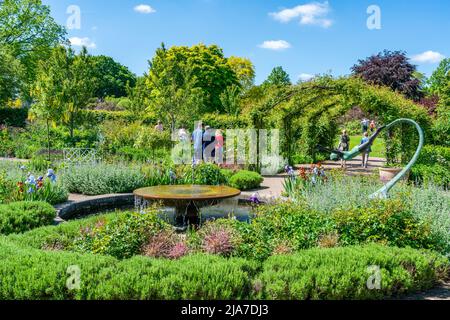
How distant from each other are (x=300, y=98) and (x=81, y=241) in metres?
12.6

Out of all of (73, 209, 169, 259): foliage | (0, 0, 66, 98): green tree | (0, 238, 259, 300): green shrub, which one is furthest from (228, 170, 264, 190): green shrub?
(0, 0, 66, 98): green tree

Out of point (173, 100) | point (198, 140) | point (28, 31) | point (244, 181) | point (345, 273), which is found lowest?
point (345, 273)

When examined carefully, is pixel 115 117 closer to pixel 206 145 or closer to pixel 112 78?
pixel 206 145

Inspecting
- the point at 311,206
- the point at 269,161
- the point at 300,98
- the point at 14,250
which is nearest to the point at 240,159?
the point at 269,161

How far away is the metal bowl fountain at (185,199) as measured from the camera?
8398 millimetres

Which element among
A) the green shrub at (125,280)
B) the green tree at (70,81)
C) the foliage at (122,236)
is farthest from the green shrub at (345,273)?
the green tree at (70,81)

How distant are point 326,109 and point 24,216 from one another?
15.7 meters

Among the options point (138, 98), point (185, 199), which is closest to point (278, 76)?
point (138, 98)

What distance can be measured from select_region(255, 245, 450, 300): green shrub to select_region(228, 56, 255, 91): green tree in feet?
189

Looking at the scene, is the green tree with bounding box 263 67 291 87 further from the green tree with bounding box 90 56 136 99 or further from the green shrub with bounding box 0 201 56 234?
the green shrub with bounding box 0 201 56 234

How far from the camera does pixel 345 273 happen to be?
15.0 ft

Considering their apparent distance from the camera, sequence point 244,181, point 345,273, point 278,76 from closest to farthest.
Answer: point 345,273 → point 244,181 → point 278,76

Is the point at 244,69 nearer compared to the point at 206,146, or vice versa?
the point at 206,146

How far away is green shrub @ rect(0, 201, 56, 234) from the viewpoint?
260 inches
